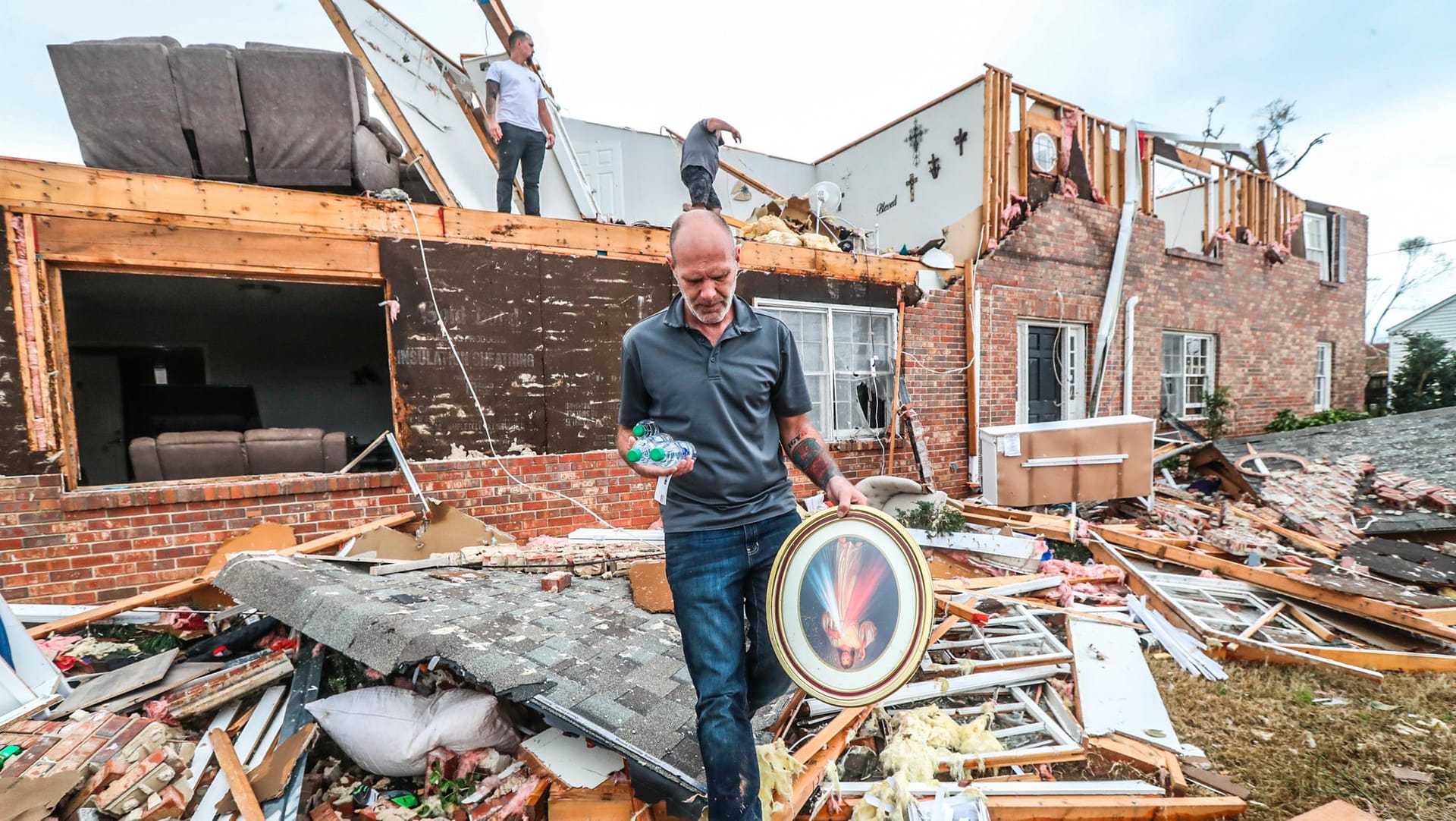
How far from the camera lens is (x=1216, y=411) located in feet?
30.9

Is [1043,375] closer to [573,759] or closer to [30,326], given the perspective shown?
[573,759]

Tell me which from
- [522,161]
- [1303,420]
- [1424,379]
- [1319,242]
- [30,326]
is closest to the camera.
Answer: [30,326]

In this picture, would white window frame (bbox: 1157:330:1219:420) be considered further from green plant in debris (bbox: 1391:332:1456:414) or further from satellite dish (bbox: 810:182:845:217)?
green plant in debris (bbox: 1391:332:1456:414)

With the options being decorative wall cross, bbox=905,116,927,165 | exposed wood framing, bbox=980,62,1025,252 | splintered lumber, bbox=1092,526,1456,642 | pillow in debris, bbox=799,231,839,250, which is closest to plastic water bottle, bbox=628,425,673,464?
splintered lumber, bbox=1092,526,1456,642

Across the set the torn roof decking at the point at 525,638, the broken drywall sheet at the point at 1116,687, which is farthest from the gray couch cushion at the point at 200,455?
the broken drywall sheet at the point at 1116,687

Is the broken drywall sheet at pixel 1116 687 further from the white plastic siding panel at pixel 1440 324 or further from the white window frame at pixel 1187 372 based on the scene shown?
the white plastic siding panel at pixel 1440 324

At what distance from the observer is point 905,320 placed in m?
6.74

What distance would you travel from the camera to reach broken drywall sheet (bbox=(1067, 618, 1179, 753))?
2521mm

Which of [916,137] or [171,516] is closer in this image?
[171,516]

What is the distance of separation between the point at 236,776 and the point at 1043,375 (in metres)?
8.80

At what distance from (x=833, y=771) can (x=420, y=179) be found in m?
6.05

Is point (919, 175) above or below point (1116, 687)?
above

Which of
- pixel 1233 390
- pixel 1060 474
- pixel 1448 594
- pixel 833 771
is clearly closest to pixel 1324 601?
pixel 1448 594

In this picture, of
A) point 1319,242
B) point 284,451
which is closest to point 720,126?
point 284,451
